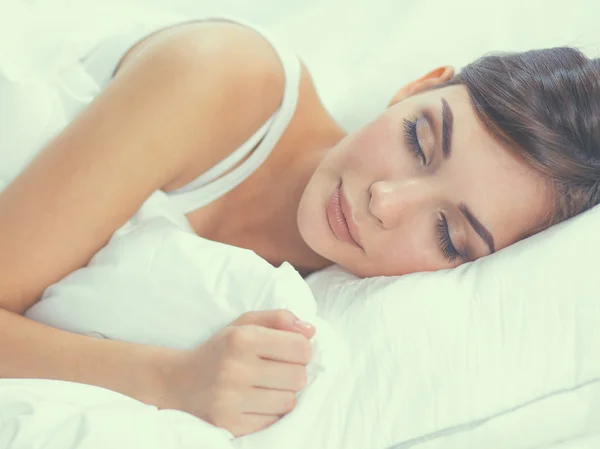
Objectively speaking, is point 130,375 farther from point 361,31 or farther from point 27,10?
point 361,31

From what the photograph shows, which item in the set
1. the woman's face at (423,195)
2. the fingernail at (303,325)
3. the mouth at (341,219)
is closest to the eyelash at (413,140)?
the woman's face at (423,195)

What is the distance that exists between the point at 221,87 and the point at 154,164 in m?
0.17

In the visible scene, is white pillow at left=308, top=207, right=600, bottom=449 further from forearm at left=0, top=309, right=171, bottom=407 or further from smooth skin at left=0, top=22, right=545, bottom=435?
forearm at left=0, top=309, right=171, bottom=407

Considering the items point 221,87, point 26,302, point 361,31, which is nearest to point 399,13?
point 361,31

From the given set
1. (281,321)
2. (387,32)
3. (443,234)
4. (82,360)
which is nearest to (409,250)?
(443,234)

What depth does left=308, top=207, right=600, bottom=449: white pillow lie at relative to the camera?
86 centimetres

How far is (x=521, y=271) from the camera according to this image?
96 cm

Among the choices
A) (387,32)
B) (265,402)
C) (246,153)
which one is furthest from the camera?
(387,32)

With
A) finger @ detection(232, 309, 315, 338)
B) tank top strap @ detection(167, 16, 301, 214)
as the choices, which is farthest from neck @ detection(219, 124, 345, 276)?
finger @ detection(232, 309, 315, 338)

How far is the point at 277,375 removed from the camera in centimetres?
84

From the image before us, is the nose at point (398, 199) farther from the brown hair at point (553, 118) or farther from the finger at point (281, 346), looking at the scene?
the finger at point (281, 346)

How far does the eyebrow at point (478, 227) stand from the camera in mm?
995

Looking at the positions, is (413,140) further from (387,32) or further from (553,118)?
(387,32)

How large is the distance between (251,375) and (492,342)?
1.07ft
